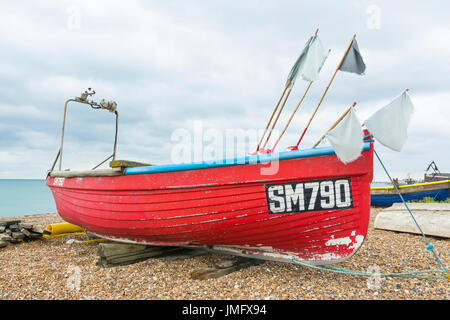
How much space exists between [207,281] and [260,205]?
130 centimetres

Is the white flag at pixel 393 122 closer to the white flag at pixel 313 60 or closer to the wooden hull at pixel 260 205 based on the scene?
the wooden hull at pixel 260 205

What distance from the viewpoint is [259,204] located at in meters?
3.75

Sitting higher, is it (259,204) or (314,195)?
(314,195)

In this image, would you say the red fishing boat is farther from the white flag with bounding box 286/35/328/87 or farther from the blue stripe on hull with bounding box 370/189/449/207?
the blue stripe on hull with bounding box 370/189/449/207

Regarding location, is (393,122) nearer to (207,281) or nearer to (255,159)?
(255,159)

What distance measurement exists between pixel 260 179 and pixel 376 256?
322 centimetres

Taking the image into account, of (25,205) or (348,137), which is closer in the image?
(348,137)

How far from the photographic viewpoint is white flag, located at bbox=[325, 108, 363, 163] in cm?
338

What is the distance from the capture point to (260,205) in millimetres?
3750

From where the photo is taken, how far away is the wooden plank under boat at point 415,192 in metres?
11.2

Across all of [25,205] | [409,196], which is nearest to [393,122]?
[409,196]

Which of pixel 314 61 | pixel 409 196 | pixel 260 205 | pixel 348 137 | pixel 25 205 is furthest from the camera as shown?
pixel 25 205

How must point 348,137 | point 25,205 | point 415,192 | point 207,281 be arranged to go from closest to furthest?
point 348,137
point 207,281
point 415,192
point 25,205

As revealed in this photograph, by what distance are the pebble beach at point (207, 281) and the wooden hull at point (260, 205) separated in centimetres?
37
